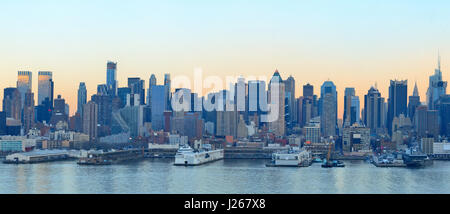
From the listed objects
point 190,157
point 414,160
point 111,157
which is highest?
point 190,157

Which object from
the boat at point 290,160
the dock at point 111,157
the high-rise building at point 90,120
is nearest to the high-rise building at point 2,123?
the high-rise building at point 90,120

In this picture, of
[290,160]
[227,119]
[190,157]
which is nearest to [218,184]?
[290,160]

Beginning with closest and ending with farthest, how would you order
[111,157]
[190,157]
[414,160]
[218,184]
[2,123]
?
[218,184] < [190,157] < [414,160] < [111,157] < [2,123]

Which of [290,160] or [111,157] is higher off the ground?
[290,160]

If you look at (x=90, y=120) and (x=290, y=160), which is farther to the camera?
(x=90, y=120)

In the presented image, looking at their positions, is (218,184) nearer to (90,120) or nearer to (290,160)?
(290,160)

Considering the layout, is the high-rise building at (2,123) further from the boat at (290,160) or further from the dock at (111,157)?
the boat at (290,160)

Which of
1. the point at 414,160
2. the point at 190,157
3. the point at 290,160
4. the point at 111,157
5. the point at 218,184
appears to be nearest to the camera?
the point at 218,184

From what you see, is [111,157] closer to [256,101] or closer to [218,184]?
[218,184]

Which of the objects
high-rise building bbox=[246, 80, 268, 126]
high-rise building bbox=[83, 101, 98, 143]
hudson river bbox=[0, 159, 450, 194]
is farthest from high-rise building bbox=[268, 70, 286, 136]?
hudson river bbox=[0, 159, 450, 194]
